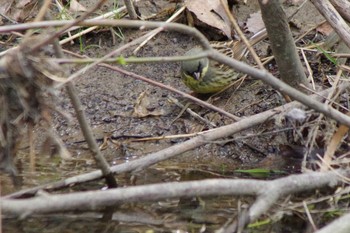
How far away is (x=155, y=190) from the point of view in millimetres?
2795

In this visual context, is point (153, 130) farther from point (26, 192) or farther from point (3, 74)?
point (3, 74)

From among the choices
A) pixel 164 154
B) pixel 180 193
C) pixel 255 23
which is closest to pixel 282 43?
pixel 164 154

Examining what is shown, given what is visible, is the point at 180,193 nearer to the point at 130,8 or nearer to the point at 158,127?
the point at 158,127

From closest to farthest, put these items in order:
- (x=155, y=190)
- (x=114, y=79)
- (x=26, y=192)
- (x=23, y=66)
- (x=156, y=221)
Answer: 1. (x=155, y=190)
2. (x=23, y=66)
3. (x=26, y=192)
4. (x=156, y=221)
5. (x=114, y=79)

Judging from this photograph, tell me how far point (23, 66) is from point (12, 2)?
10.2 ft

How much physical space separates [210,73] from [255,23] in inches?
26.4

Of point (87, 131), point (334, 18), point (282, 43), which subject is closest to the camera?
point (87, 131)

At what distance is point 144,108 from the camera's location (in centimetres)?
539

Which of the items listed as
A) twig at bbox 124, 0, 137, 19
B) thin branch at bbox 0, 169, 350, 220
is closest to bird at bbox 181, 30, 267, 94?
twig at bbox 124, 0, 137, 19

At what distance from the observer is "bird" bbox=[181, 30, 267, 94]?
5363 mm

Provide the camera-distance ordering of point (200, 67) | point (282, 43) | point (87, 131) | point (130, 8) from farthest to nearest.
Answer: point (130, 8) < point (200, 67) < point (282, 43) < point (87, 131)

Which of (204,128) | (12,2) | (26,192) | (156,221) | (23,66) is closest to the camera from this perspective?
(23,66)

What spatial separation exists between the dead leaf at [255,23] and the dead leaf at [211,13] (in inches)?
6.2

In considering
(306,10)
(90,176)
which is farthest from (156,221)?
(306,10)
